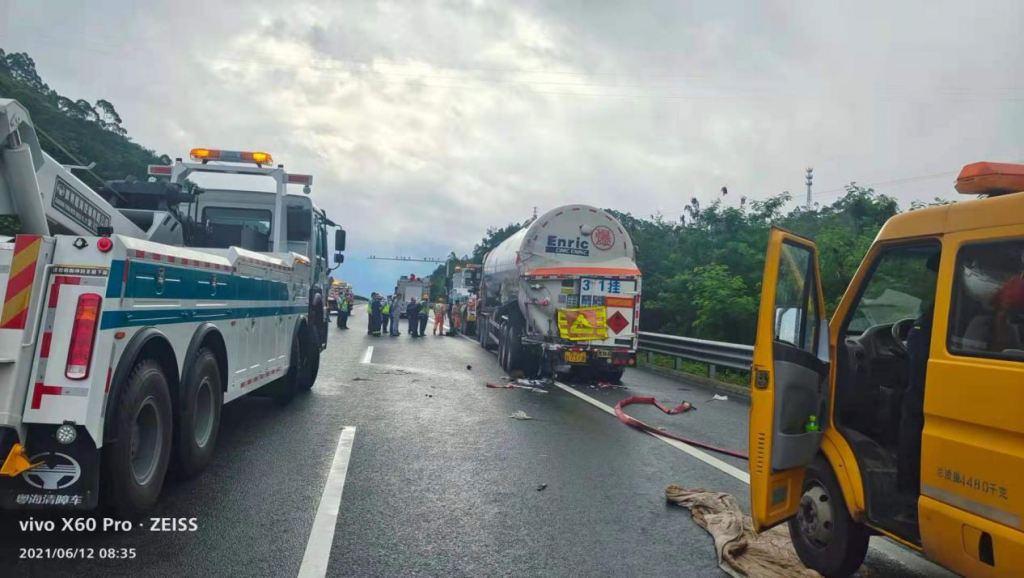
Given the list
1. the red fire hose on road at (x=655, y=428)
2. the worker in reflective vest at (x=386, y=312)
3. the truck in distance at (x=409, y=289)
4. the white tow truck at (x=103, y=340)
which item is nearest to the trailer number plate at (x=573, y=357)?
the red fire hose on road at (x=655, y=428)

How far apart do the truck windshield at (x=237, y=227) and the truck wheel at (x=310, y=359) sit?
1.40 meters

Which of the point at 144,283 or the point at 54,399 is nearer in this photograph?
the point at 54,399

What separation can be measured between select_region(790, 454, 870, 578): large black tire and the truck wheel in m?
7.57

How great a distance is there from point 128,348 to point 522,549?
2.75 m

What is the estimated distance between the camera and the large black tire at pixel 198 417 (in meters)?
5.48

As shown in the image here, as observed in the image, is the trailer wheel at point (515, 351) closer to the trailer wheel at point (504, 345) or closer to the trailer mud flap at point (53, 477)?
the trailer wheel at point (504, 345)

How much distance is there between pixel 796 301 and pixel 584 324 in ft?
30.7

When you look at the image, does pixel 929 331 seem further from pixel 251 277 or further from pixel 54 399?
pixel 251 277

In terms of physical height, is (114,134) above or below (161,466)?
above

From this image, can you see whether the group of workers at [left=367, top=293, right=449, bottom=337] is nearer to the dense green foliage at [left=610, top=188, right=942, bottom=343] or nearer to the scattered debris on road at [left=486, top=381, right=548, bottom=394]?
the dense green foliage at [left=610, top=188, right=942, bottom=343]

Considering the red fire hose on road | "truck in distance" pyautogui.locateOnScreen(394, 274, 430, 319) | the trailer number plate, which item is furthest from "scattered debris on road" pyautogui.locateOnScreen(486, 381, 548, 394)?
"truck in distance" pyautogui.locateOnScreen(394, 274, 430, 319)

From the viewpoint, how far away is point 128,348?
4473 mm

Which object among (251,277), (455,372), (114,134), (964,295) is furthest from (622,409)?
(114,134)

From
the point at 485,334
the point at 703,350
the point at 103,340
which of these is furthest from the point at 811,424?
the point at 485,334
